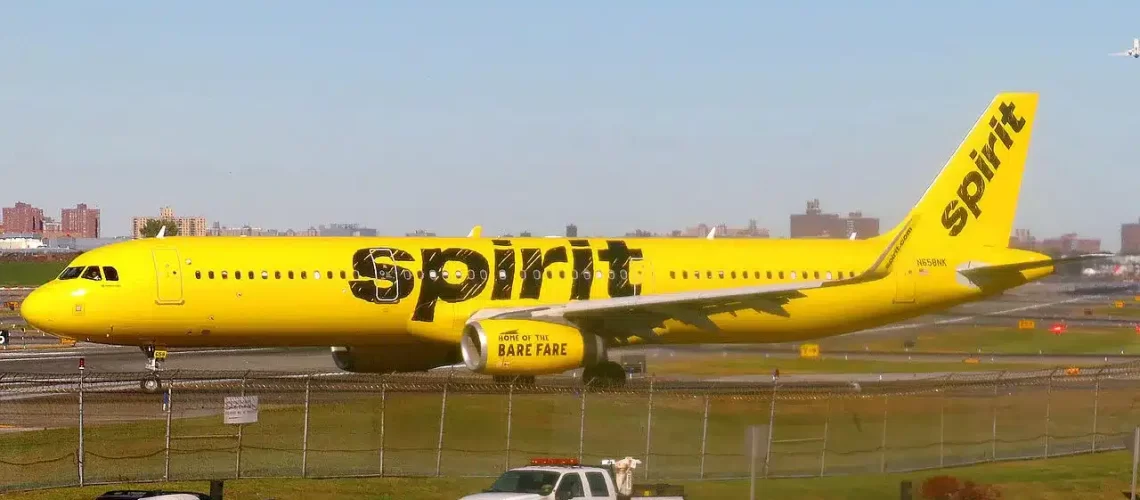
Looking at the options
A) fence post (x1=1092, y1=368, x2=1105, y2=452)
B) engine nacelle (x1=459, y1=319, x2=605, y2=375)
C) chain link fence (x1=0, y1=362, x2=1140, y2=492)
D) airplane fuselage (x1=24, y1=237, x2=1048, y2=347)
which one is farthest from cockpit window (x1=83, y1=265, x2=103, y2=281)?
fence post (x1=1092, y1=368, x2=1105, y2=452)

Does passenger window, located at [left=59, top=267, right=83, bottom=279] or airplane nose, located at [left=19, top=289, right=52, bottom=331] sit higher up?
passenger window, located at [left=59, top=267, right=83, bottom=279]

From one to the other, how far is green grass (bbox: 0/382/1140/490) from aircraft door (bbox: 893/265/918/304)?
41.5 ft

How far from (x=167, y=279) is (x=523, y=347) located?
9.56 metres

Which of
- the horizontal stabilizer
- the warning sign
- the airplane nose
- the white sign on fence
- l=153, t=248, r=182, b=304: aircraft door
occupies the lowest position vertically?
the warning sign

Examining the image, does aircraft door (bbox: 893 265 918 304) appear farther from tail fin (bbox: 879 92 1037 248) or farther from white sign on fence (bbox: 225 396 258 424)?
white sign on fence (bbox: 225 396 258 424)

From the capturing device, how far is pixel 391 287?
4091 centimetres

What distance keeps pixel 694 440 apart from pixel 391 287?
562 inches

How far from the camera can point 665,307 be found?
4141cm

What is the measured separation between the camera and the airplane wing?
40.4 metres

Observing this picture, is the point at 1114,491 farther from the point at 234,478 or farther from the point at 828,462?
the point at 234,478

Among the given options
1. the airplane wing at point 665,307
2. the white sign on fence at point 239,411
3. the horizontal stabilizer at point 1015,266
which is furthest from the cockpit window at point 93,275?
the horizontal stabilizer at point 1015,266

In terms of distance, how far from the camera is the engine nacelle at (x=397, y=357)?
43.8 metres

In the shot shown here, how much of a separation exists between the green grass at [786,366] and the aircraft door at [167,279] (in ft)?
51.1

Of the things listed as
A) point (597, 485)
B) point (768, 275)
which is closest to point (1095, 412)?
point (768, 275)
